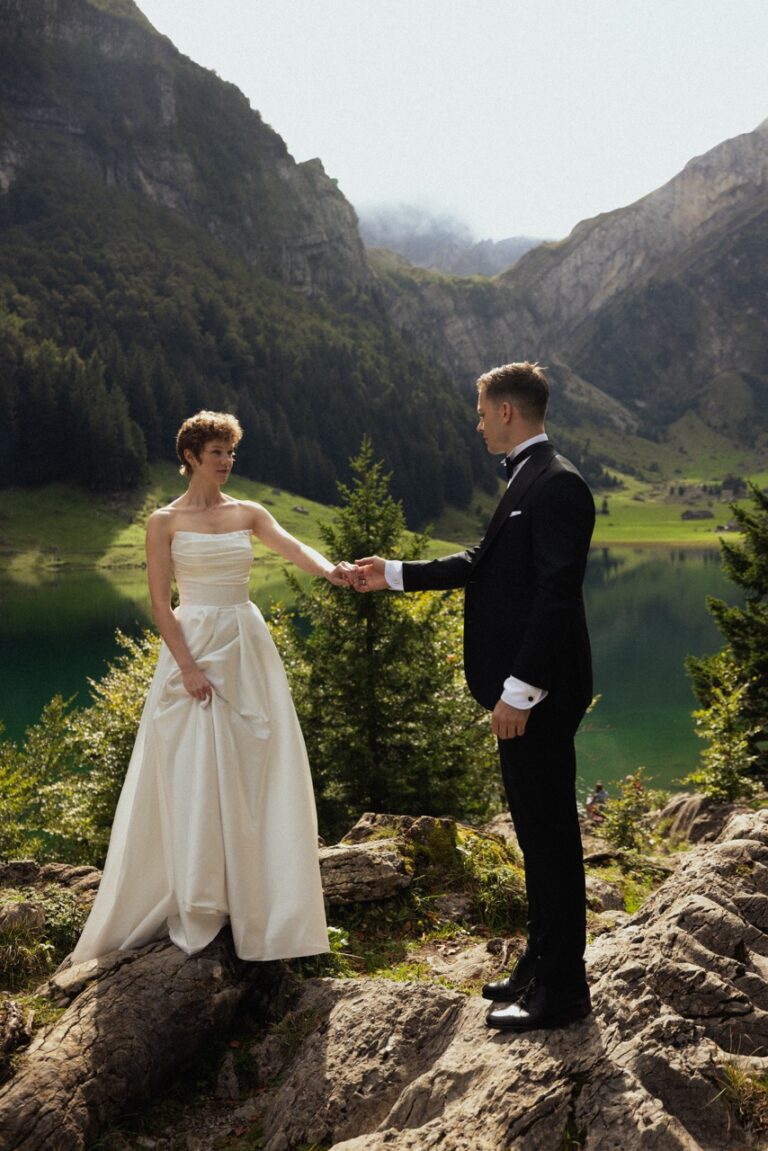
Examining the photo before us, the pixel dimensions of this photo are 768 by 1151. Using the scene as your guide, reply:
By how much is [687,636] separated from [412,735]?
6006 cm

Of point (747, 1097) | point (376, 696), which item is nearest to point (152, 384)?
point (376, 696)

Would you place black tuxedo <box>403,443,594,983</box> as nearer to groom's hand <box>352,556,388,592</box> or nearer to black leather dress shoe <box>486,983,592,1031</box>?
black leather dress shoe <box>486,983,592,1031</box>

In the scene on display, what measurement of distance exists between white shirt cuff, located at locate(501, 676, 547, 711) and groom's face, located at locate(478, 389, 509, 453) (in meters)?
1.33

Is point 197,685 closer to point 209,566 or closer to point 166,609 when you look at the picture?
point 166,609

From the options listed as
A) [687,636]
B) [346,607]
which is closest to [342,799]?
[346,607]

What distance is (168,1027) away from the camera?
5043 millimetres

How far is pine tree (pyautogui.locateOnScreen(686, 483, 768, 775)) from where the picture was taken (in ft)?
71.6

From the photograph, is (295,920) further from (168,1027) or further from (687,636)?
(687,636)

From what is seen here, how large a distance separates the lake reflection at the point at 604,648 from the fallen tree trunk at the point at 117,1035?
1031 inches

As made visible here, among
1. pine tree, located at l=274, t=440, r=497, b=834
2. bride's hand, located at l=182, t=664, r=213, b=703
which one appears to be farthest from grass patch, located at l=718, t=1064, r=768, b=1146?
pine tree, located at l=274, t=440, r=497, b=834

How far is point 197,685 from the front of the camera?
235 inches

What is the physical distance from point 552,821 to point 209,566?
3105 mm

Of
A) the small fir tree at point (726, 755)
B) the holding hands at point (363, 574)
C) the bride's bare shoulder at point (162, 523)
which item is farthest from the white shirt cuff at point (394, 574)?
the small fir tree at point (726, 755)

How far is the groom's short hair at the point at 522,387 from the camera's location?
4.70m
